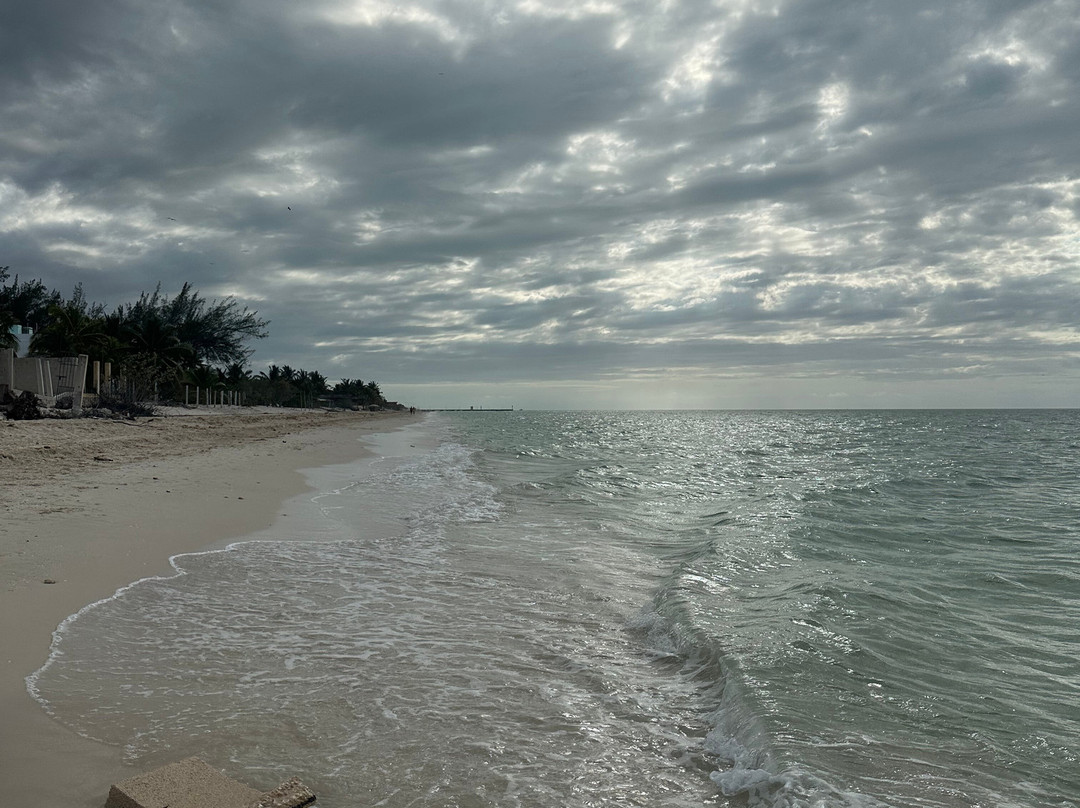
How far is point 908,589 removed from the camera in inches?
286

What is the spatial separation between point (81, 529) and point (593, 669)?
6.16 m

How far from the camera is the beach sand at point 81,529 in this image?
3.07 meters

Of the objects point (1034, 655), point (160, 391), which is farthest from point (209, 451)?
point (160, 391)

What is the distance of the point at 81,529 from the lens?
7.61 meters

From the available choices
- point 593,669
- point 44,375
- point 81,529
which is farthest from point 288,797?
point 44,375

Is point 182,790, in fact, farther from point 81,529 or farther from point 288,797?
point 81,529

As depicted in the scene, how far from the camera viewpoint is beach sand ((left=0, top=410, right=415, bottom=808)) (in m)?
3.07

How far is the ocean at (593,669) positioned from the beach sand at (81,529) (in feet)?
0.64

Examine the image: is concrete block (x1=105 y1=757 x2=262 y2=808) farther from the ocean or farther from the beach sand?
the ocean

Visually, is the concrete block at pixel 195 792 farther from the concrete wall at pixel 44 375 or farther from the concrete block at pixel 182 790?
the concrete wall at pixel 44 375

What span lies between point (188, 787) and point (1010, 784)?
12.3ft

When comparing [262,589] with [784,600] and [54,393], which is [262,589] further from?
[54,393]

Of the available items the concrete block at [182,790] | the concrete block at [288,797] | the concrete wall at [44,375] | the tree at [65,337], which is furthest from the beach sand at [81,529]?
the tree at [65,337]

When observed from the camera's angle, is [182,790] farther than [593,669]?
No
